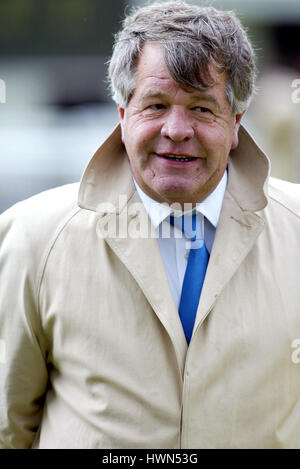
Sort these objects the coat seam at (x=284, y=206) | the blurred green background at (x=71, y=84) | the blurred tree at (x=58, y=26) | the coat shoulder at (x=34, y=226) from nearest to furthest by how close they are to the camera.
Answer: the coat shoulder at (x=34, y=226) < the coat seam at (x=284, y=206) < the blurred green background at (x=71, y=84) < the blurred tree at (x=58, y=26)

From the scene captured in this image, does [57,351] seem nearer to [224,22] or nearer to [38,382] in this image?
[38,382]

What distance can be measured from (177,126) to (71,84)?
578 centimetres

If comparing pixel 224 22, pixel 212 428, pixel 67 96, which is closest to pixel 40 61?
pixel 67 96

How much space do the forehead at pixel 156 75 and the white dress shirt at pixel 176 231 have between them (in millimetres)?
329

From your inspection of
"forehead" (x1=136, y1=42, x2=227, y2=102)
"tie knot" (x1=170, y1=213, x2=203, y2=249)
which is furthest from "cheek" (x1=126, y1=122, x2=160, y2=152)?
"tie knot" (x1=170, y1=213, x2=203, y2=249)

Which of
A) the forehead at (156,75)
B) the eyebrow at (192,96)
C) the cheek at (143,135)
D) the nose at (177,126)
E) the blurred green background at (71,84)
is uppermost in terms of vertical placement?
the forehead at (156,75)

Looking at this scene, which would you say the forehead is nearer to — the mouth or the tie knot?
the mouth

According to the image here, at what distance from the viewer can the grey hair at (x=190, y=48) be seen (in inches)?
82.7

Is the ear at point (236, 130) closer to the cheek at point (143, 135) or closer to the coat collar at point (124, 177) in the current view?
the coat collar at point (124, 177)

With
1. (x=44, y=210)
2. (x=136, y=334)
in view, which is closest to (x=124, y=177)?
(x=44, y=210)

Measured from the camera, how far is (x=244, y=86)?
2273 mm

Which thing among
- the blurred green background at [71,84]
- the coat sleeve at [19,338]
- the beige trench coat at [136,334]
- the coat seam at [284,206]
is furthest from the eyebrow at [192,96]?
the blurred green background at [71,84]

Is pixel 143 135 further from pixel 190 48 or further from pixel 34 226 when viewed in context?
Answer: pixel 34 226
